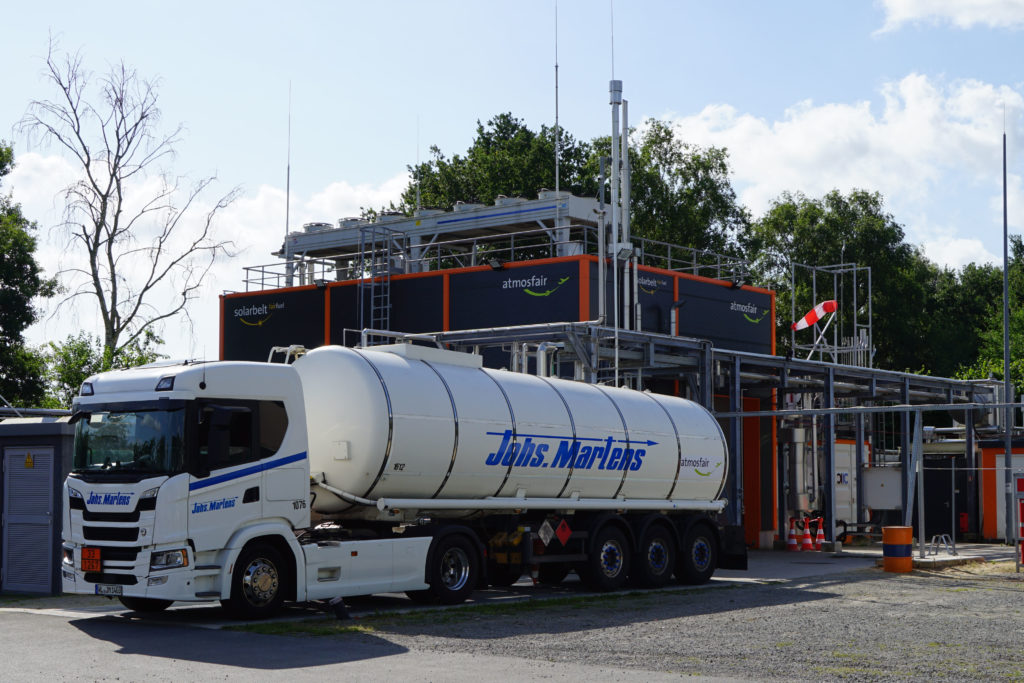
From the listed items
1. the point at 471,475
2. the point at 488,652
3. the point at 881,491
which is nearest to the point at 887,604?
the point at 471,475

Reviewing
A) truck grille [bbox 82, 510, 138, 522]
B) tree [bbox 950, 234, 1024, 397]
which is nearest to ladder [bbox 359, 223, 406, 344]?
truck grille [bbox 82, 510, 138, 522]

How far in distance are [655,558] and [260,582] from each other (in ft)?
27.9

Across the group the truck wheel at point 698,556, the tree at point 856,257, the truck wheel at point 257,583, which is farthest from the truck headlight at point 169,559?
the tree at point 856,257

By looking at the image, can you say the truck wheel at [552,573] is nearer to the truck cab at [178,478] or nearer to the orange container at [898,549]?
the truck cab at [178,478]

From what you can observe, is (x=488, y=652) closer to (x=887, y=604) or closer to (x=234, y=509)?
(x=234, y=509)

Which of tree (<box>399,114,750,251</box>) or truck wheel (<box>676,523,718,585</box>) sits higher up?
tree (<box>399,114,750,251</box>)

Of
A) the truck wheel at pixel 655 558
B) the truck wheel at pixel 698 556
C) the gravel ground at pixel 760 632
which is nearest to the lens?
the gravel ground at pixel 760 632

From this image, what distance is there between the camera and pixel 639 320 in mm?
29531

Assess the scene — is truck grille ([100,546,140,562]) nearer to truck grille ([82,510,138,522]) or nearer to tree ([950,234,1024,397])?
truck grille ([82,510,138,522])

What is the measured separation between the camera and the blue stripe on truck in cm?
1488

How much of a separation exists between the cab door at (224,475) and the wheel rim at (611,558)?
7.13 m

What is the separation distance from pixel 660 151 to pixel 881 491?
1489 inches

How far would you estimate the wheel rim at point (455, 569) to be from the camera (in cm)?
1780

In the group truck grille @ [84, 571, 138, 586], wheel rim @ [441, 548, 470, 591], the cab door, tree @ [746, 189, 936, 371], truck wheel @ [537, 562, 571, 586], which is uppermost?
tree @ [746, 189, 936, 371]
